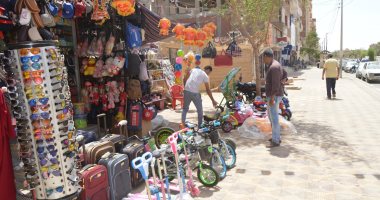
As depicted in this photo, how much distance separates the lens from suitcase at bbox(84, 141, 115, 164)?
457 centimetres

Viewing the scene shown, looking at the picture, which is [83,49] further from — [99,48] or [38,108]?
[38,108]

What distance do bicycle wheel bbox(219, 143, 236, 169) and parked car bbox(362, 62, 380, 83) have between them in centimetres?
2082

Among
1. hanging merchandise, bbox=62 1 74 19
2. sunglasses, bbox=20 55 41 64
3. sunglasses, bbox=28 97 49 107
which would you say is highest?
hanging merchandise, bbox=62 1 74 19

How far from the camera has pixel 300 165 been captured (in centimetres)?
604

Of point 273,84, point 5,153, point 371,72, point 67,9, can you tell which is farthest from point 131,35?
point 371,72

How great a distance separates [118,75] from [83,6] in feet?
Answer: 7.04

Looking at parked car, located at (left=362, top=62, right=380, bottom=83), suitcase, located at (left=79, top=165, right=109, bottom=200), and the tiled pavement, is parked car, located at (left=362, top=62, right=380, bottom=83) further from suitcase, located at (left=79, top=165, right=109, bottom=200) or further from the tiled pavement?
suitcase, located at (left=79, top=165, right=109, bottom=200)

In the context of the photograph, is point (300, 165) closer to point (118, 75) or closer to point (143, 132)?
point (143, 132)

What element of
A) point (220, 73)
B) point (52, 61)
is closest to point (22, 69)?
point (52, 61)

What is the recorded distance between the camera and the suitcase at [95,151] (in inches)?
180

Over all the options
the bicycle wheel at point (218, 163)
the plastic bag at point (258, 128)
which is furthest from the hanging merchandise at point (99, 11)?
the plastic bag at point (258, 128)

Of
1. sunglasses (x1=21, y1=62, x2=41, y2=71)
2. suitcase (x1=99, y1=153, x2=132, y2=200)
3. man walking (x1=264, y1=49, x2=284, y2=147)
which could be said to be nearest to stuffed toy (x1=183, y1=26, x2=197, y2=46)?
man walking (x1=264, y1=49, x2=284, y2=147)

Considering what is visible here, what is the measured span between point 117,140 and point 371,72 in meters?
22.7

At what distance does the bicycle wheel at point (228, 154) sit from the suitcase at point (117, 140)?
5.29 ft
